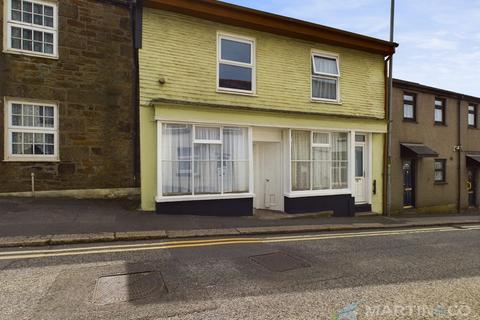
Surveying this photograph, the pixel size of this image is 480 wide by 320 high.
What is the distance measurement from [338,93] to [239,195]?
554cm

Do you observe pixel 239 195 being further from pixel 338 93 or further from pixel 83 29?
pixel 83 29

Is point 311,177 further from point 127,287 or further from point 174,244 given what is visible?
point 127,287

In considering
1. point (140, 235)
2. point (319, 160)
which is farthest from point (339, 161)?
point (140, 235)

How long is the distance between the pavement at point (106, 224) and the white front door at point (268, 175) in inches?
51.6

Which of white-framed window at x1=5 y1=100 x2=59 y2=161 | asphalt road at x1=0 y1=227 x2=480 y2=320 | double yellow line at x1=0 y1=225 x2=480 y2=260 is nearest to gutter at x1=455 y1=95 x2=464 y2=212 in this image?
double yellow line at x1=0 y1=225 x2=480 y2=260

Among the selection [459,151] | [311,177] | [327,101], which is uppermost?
[327,101]

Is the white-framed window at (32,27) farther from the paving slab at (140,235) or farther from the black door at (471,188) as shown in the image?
the black door at (471,188)

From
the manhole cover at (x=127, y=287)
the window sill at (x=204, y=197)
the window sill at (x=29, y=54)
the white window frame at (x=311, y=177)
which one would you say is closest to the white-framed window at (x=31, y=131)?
the window sill at (x=29, y=54)

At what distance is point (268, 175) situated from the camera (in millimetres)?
11531

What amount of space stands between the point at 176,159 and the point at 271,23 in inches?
211

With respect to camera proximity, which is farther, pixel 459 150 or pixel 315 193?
pixel 459 150

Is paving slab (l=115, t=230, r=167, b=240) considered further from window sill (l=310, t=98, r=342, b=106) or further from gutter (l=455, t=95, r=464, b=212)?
gutter (l=455, t=95, r=464, b=212)

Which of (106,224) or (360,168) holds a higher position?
(360,168)

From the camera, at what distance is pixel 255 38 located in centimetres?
1053
